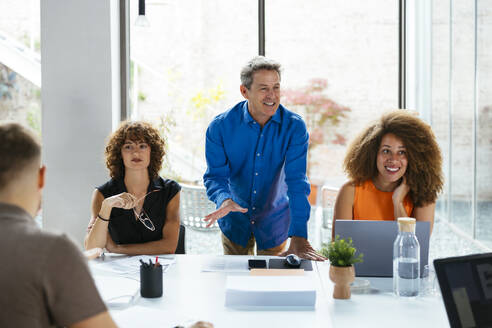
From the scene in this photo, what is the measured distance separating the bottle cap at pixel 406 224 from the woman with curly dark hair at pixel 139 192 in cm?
112

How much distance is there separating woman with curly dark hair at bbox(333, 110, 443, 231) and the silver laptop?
0.46 meters

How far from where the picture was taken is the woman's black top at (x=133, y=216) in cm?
252

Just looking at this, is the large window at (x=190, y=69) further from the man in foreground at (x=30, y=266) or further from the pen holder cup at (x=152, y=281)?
the man in foreground at (x=30, y=266)

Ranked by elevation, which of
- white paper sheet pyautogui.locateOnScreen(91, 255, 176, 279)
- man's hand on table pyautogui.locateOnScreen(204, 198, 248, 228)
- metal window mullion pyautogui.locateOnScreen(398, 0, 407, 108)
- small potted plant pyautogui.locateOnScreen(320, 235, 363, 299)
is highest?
metal window mullion pyautogui.locateOnScreen(398, 0, 407, 108)

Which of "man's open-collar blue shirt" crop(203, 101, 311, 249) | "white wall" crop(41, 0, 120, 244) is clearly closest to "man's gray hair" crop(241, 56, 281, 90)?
"man's open-collar blue shirt" crop(203, 101, 311, 249)

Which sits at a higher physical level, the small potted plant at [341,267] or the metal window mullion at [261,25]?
the metal window mullion at [261,25]

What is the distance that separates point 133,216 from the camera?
2525 mm

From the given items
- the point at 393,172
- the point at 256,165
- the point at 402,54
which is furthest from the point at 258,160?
the point at 402,54

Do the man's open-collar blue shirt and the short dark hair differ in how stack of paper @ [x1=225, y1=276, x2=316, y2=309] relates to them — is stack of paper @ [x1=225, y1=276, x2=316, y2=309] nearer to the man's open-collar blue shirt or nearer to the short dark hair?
the short dark hair

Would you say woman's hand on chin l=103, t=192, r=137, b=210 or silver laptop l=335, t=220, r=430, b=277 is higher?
woman's hand on chin l=103, t=192, r=137, b=210

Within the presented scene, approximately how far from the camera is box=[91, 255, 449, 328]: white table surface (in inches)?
59.6

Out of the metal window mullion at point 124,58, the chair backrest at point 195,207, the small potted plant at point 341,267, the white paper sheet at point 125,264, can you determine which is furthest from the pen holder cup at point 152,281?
the metal window mullion at point 124,58

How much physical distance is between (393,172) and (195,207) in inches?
68.8

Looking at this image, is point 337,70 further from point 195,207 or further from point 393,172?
point 393,172
